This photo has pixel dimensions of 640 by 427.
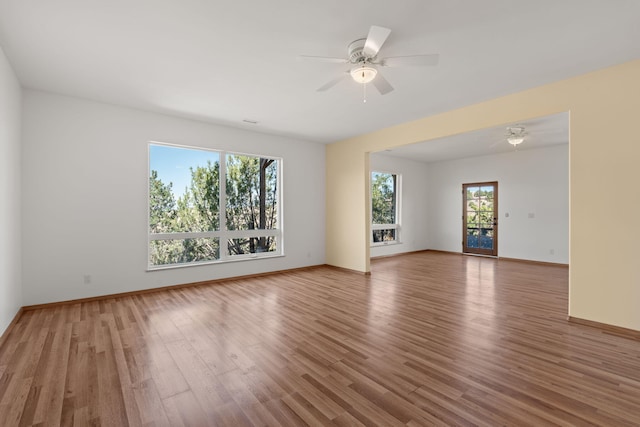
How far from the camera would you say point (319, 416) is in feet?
5.97

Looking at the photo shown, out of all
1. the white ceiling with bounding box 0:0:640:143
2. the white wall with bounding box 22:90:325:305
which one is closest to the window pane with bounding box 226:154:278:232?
the white wall with bounding box 22:90:325:305

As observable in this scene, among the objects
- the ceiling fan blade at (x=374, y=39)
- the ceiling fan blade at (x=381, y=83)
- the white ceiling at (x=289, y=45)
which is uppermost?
the white ceiling at (x=289, y=45)

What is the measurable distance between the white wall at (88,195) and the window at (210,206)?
0.22 meters

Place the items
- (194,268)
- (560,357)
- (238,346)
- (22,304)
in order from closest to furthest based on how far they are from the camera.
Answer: (560,357) < (238,346) < (22,304) < (194,268)

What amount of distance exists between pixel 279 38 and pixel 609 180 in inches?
150

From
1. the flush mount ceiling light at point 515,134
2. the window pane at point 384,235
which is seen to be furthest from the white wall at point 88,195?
the flush mount ceiling light at point 515,134

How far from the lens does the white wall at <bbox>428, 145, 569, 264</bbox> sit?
7.04m

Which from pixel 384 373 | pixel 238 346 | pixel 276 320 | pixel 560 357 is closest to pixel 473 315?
pixel 560 357

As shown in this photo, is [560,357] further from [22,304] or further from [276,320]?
Result: [22,304]

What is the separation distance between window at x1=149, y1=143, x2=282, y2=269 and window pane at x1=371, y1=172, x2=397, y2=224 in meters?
3.19

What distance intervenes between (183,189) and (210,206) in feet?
1.79

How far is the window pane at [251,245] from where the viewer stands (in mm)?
5688

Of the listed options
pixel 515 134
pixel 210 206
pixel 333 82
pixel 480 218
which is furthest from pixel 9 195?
pixel 480 218

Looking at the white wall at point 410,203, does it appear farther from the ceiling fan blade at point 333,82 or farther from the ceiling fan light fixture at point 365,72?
the ceiling fan light fixture at point 365,72
